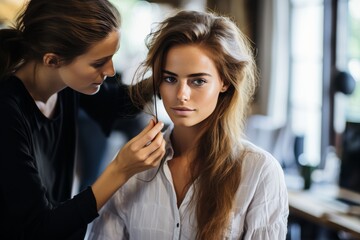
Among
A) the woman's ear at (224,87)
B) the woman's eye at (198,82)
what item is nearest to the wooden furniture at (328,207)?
the woman's ear at (224,87)

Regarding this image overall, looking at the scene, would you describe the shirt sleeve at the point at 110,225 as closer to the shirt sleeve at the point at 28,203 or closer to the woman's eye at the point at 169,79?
the shirt sleeve at the point at 28,203

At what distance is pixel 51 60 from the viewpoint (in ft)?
4.63

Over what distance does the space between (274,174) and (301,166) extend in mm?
1691

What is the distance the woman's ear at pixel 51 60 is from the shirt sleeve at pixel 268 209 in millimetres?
666

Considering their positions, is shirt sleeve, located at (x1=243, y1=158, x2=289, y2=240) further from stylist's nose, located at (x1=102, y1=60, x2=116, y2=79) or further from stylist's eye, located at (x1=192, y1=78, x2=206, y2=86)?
stylist's nose, located at (x1=102, y1=60, x2=116, y2=79)

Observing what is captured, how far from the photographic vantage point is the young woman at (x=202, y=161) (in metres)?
1.27

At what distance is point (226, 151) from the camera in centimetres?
136

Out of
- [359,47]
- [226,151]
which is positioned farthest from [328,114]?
[226,151]

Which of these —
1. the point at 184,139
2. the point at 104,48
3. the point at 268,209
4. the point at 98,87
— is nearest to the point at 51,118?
the point at 98,87

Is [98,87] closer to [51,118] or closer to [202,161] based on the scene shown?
[51,118]

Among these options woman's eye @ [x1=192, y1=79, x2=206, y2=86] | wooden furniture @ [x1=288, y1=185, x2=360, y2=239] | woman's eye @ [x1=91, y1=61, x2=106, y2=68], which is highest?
woman's eye @ [x1=91, y1=61, x2=106, y2=68]

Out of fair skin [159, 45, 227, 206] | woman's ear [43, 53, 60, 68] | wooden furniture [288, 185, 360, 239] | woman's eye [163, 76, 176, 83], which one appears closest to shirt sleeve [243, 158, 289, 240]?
fair skin [159, 45, 227, 206]

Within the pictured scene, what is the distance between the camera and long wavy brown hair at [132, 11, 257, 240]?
50.2 inches

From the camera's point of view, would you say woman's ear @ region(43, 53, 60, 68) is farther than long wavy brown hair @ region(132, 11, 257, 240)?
Yes
